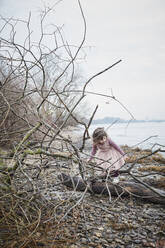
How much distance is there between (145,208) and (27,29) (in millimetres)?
3053

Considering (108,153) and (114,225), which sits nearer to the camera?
(114,225)

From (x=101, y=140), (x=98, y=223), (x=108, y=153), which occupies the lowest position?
(x=98, y=223)

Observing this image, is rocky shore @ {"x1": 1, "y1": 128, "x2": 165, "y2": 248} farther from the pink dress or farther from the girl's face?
the girl's face

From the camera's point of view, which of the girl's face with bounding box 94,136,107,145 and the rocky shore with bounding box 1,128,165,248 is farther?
the girl's face with bounding box 94,136,107,145

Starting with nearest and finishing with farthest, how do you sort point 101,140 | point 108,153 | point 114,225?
point 114,225 → point 101,140 → point 108,153

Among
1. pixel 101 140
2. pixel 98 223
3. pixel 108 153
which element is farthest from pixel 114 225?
pixel 108 153

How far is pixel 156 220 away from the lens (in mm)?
2648

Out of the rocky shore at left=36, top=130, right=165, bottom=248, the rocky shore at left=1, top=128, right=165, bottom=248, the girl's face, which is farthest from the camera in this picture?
the girl's face

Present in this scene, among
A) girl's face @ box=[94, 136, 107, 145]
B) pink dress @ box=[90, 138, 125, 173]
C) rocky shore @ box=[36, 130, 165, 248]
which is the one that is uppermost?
girl's face @ box=[94, 136, 107, 145]

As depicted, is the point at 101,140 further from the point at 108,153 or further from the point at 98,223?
the point at 98,223

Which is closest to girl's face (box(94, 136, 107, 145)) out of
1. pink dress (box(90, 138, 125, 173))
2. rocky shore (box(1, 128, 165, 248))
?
pink dress (box(90, 138, 125, 173))

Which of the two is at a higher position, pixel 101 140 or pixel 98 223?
pixel 101 140

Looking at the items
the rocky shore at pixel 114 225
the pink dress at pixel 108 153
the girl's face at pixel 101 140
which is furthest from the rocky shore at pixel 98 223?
the girl's face at pixel 101 140

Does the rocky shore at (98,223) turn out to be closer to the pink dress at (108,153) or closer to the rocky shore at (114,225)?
the rocky shore at (114,225)
